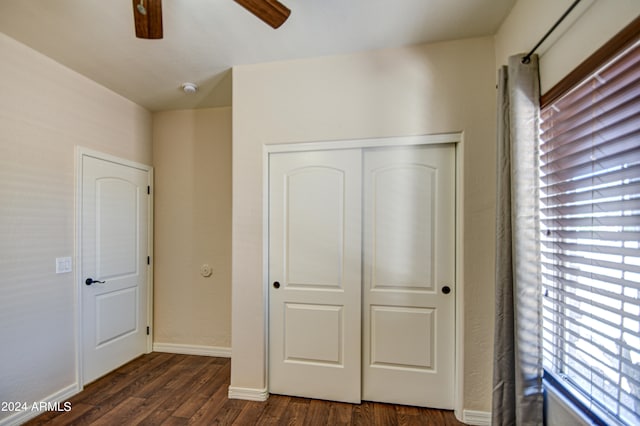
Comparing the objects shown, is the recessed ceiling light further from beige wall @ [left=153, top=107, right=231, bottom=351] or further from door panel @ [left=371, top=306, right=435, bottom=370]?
door panel @ [left=371, top=306, right=435, bottom=370]

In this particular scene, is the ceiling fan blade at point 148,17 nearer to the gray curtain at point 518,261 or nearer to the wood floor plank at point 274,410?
the gray curtain at point 518,261

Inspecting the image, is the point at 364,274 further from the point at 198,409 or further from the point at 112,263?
the point at 112,263

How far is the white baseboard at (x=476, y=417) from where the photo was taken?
5.98ft

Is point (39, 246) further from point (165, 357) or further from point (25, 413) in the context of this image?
point (165, 357)

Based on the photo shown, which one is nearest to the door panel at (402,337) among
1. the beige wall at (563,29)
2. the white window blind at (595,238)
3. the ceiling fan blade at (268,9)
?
the white window blind at (595,238)

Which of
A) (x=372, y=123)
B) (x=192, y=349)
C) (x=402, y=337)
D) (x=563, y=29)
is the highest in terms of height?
(x=563, y=29)

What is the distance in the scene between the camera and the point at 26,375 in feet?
6.32

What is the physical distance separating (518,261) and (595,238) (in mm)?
347

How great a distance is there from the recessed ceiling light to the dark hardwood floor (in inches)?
104

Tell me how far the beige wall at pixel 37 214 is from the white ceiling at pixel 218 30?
0.26 m

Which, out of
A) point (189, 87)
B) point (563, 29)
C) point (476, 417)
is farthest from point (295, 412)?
point (189, 87)

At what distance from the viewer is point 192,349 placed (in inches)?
115

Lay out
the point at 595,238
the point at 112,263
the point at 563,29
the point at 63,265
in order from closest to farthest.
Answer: the point at 595,238, the point at 563,29, the point at 63,265, the point at 112,263

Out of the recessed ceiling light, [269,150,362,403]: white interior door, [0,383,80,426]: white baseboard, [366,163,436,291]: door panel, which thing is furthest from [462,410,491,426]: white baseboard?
the recessed ceiling light
